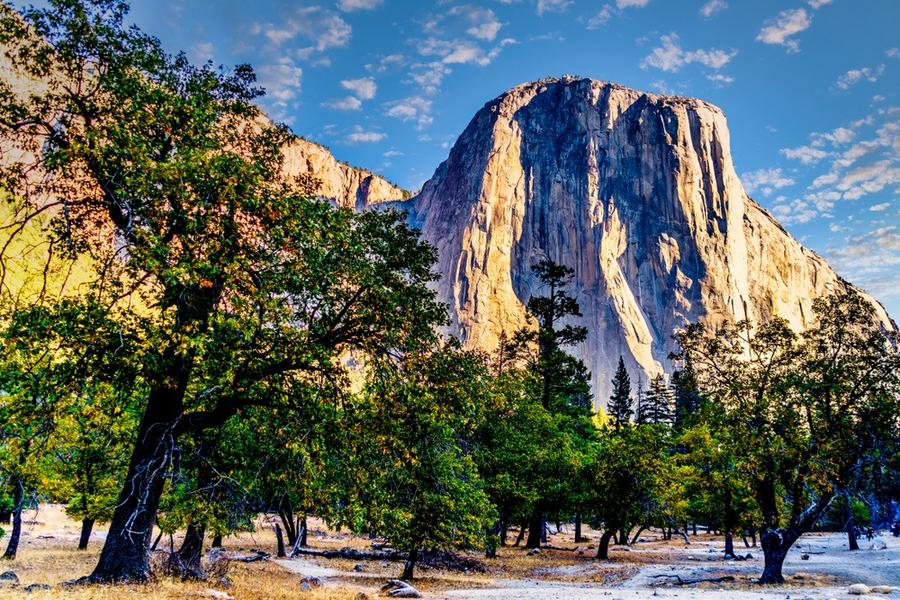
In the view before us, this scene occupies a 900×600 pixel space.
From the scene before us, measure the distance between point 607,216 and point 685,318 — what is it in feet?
109

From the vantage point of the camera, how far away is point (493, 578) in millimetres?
24797

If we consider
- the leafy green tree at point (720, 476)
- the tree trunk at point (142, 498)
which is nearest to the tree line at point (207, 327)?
the tree trunk at point (142, 498)

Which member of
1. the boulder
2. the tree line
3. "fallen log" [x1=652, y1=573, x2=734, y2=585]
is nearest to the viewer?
the tree line

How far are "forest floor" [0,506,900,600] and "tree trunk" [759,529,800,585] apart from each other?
1.80 ft

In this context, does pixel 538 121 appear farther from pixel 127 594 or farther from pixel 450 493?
pixel 127 594

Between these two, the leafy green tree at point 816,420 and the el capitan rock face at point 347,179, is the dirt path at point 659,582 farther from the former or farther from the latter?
the el capitan rock face at point 347,179

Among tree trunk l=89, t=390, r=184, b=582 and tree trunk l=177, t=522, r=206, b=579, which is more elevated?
tree trunk l=89, t=390, r=184, b=582

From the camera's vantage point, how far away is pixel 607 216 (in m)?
144

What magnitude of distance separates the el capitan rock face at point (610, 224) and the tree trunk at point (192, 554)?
360 feet

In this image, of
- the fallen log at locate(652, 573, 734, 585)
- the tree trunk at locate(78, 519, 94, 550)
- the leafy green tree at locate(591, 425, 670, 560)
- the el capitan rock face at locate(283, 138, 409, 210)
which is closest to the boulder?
the fallen log at locate(652, 573, 734, 585)

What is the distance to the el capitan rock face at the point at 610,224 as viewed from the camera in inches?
5285

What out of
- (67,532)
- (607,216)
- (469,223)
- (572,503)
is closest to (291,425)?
(572,503)

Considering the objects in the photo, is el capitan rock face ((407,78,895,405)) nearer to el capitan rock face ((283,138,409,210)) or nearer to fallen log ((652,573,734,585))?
el capitan rock face ((283,138,409,210))

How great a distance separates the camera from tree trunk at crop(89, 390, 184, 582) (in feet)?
39.4
